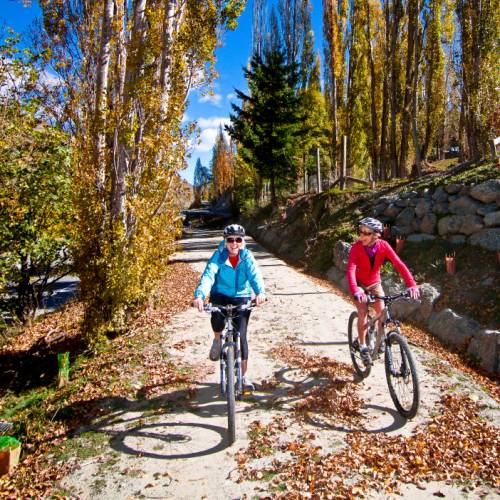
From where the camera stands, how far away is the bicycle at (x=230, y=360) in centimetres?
412

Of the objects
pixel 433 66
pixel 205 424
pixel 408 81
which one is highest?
pixel 433 66

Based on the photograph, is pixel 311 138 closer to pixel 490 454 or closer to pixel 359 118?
pixel 359 118

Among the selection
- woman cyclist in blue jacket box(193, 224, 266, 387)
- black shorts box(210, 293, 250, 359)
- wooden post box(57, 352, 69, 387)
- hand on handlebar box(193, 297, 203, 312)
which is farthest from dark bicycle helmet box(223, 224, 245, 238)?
wooden post box(57, 352, 69, 387)

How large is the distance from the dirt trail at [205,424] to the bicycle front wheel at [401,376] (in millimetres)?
162

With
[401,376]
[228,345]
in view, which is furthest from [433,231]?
[228,345]

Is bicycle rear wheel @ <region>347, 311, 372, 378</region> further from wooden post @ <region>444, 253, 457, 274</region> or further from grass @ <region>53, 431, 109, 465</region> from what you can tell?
wooden post @ <region>444, 253, 457, 274</region>

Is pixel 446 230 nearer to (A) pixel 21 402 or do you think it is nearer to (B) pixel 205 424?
(B) pixel 205 424

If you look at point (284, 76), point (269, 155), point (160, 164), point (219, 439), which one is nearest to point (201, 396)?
point (219, 439)

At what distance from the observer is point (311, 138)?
25.1 meters

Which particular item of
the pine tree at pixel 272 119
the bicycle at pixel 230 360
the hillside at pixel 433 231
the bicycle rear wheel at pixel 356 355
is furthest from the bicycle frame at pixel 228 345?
the pine tree at pixel 272 119

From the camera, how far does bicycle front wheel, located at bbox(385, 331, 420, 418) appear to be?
427 centimetres

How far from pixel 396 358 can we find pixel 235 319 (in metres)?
1.96

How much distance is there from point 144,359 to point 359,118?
83.0 feet

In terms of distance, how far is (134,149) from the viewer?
26.1 ft
